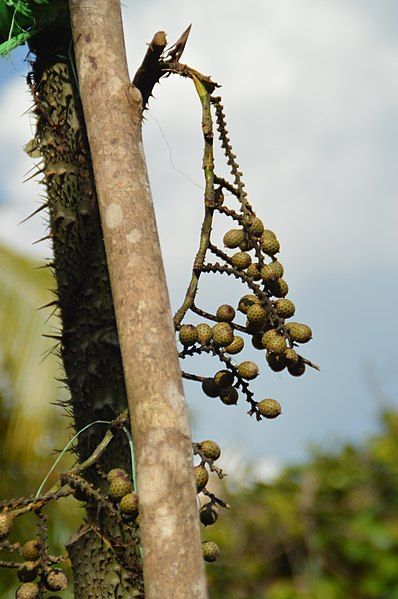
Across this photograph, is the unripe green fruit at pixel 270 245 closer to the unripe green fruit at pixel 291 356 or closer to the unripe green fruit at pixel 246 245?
the unripe green fruit at pixel 246 245

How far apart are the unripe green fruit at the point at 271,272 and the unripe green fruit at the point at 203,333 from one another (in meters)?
0.16

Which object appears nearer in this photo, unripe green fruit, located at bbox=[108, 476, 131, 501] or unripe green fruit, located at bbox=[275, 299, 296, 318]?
unripe green fruit, located at bbox=[108, 476, 131, 501]

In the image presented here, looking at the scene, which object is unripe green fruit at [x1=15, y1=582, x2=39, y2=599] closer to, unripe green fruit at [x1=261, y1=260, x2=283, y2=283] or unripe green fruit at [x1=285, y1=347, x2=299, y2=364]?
unripe green fruit at [x1=285, y1=347, x2=299, y2=364]

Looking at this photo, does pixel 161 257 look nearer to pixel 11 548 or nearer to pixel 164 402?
pixel 164 402

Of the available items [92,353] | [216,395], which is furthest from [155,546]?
[92,353]

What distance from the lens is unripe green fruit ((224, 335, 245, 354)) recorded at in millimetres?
2027

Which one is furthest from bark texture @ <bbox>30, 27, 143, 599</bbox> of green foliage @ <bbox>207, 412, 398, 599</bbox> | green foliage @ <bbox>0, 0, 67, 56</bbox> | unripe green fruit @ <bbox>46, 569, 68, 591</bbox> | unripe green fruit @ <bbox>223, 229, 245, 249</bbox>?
green foliage @ <bbox>207, 412, 398, 599</bbox>

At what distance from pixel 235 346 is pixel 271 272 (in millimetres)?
175

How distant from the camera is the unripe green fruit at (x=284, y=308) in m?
2.05

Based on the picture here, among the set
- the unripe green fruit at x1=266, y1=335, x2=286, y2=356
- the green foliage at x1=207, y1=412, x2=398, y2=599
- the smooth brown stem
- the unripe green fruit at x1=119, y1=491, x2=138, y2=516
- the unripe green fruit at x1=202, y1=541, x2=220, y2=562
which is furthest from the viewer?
the green foliage at x1=207, y1=412, x2=398, y2=599

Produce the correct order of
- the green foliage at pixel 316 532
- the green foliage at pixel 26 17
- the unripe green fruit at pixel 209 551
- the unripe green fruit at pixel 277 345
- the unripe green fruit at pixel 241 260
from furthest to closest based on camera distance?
the green foliage at pixel 316 532, the green foliage at pixel 26 17, the unripe green fruit at pixel 241 260, the unripe green fruit at pixel 277 345, the unripe green fruit at pixel 209 551

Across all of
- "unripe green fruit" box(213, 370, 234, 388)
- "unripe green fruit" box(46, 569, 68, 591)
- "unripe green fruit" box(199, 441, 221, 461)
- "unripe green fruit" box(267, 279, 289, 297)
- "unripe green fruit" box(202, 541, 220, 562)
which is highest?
"unripe green fruit" box(267, 279, 289, 297)

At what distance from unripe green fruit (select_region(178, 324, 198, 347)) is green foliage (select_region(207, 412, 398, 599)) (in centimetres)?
469

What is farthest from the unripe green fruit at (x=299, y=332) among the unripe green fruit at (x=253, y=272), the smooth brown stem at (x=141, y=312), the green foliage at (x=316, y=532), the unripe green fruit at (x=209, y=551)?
the green foliage at (x=316, y=532)
